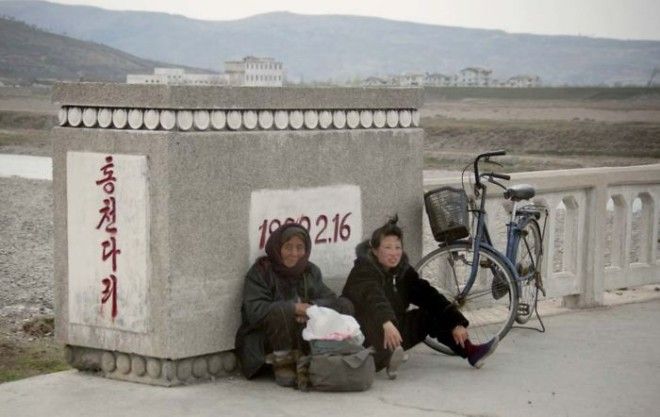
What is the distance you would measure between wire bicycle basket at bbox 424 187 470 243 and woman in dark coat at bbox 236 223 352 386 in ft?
3.73

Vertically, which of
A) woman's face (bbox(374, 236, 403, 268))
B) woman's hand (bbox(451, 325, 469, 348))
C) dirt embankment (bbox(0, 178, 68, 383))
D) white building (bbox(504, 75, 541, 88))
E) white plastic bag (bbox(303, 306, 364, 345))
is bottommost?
dirt embankment (bbox(0, 178, 68, 383))

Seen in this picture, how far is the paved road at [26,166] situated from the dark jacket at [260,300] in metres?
36.1

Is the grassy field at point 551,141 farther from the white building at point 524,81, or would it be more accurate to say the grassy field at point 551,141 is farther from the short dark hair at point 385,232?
the white building at point 524,81

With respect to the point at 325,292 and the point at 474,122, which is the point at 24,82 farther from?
the point at 325,292

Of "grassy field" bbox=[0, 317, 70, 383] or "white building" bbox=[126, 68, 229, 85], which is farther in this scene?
"grassy field" bbox=[0, 317, 70, 383]

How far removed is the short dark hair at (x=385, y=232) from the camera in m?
7.52

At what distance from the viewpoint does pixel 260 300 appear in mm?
7078

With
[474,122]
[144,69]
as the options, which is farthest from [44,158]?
[144,69]

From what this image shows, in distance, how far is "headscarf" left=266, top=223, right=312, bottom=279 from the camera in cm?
711

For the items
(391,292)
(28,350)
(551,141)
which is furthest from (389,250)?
(551,141)

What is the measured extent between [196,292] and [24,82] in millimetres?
133514

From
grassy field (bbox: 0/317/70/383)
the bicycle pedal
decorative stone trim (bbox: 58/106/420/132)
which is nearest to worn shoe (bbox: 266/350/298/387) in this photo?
decorative stone trim (bbox: 58/106/420/132)

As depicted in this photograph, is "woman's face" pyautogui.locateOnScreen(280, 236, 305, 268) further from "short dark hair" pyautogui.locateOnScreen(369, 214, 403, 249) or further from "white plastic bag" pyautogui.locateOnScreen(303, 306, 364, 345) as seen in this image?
"short dark hair" pyautogui.locateOnScreen(369, 214, 403, 249)

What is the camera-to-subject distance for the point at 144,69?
17025 cm
